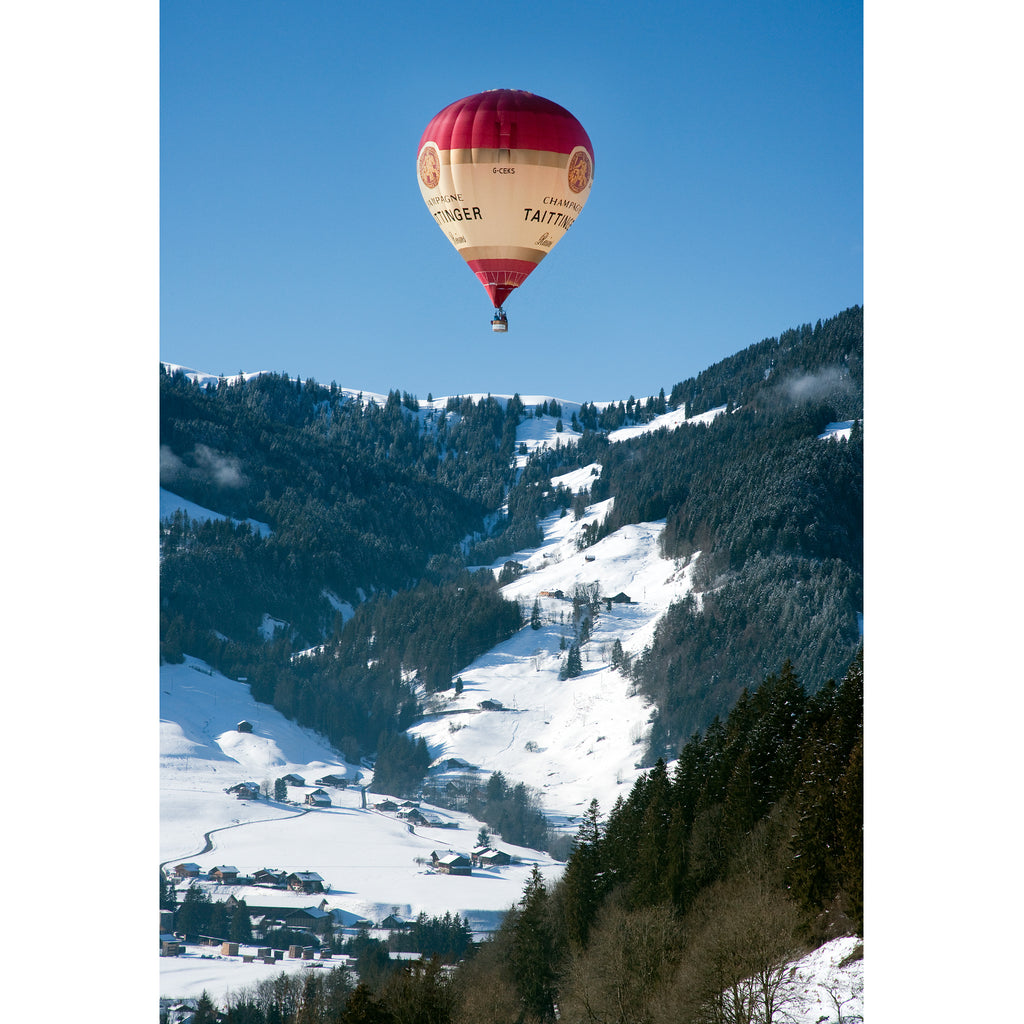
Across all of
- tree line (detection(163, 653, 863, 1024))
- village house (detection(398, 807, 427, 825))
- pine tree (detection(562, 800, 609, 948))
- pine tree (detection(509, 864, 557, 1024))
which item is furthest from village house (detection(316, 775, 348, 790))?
pine tree (detection(562, 800, 609, 948))

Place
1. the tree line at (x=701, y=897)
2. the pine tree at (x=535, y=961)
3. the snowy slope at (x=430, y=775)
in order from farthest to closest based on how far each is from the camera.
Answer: the snowy slope at (x=430, y=775) < the pine tree at (x=535, y=961) < the tree line at (x=701, y=897)

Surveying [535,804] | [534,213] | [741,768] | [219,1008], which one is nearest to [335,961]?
[219,1008]

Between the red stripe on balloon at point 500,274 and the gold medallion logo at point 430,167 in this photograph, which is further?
the red stripe on balloon at point 500,274

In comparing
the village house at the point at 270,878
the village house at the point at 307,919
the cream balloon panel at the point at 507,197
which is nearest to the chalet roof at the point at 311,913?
the village house at the point at 307,919

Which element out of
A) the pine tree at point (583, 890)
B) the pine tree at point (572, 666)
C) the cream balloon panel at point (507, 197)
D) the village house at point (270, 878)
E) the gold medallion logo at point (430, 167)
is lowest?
the village house at point (270, 878)

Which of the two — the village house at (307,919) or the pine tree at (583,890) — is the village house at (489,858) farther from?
the pine tree at (583,890)

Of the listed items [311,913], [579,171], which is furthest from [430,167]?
[311,913]

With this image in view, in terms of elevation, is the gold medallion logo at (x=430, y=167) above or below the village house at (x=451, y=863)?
above

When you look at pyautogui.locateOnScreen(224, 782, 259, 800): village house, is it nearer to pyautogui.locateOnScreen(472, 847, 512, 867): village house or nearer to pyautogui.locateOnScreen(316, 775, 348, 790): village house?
pyautogui.locateOnScreen(316, 775, 348, 790): village house

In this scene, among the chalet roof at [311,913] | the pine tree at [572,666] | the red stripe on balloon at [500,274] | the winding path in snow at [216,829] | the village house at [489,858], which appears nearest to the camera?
the red stripe on balloon at [500,274]
